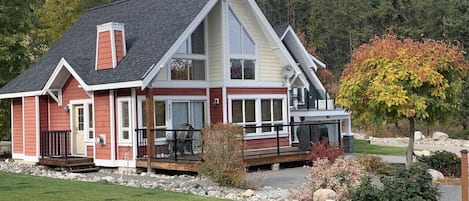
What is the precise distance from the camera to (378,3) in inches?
2886

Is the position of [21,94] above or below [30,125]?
above

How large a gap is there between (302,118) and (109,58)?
37.6 feet

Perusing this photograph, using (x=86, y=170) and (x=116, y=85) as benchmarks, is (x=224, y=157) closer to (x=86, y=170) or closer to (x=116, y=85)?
(x=116, y=85)

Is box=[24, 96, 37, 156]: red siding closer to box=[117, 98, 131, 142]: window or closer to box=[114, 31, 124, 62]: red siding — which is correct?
box=[114, 31, 124, 62]: red siding

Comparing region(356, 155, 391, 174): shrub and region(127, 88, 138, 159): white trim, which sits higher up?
region(127, 88, 138, 159): white trim

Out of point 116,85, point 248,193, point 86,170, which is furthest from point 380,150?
point 248,193

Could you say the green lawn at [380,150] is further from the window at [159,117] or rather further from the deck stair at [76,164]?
the deck stair at [76,164]

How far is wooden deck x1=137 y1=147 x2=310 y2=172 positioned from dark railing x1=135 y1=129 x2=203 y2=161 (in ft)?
1.24

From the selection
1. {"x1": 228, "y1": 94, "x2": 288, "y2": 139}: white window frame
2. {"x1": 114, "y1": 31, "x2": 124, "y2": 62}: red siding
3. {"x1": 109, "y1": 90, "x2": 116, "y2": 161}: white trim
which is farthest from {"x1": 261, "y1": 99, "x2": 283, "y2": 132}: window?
{"x1": 109, "y1": 90, "x2": 116, "y2": 161}: white trim

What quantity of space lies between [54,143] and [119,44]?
4873 millimetres

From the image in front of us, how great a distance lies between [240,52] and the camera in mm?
22391

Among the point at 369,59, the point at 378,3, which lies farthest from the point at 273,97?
the point at 378,3

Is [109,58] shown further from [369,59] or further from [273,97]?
[369,59]

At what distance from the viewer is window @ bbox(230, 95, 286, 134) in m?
22.1
